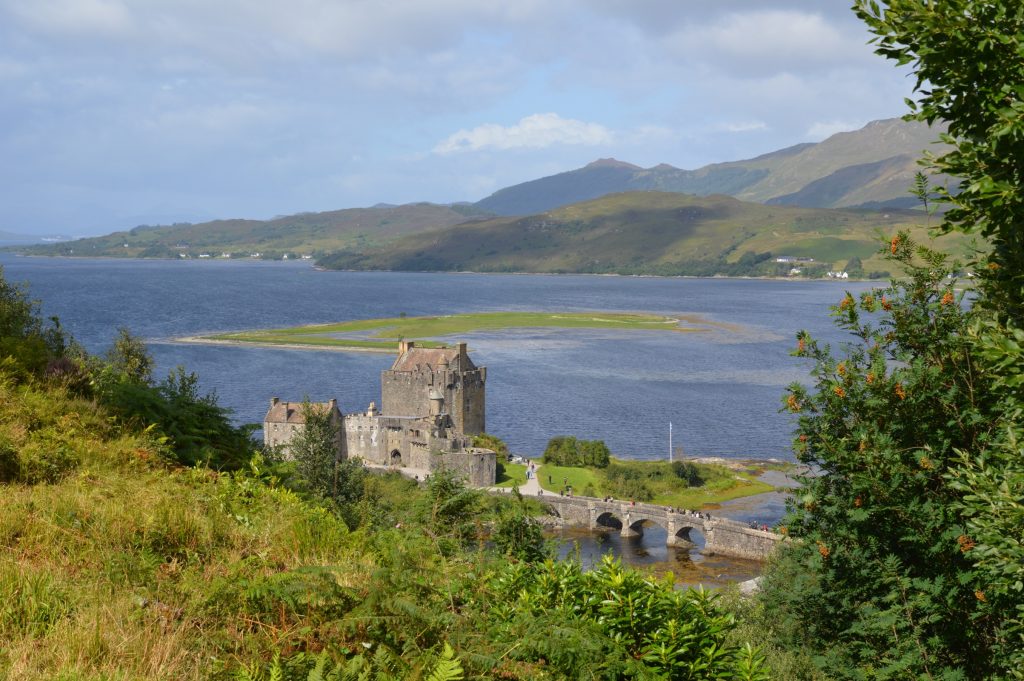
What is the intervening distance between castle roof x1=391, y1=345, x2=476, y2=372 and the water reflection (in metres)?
20.2

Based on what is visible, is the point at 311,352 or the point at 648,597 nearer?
the point at 648,597

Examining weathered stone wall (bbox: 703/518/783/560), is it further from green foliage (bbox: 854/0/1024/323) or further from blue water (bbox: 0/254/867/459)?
green foliage (bbox: 854/0/1024/323)

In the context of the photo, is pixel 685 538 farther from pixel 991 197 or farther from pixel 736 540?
pixel 991 197

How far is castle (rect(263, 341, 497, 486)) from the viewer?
67.9 metres

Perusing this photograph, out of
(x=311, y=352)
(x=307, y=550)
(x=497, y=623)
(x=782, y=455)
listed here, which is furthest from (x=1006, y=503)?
(x=311, y=352)

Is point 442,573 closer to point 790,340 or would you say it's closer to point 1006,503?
point 1006,503

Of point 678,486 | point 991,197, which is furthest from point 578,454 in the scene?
point 991,197

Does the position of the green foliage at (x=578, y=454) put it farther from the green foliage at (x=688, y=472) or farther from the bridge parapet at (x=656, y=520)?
the bridge parapet at (x=656, y=520)

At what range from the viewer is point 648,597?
311 inches

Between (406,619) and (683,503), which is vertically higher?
(406,619)

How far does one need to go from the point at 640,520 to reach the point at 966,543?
59.1 meters

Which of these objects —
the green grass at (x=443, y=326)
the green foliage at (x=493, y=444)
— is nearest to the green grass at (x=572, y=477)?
the green foliage at (x=493, y=444)

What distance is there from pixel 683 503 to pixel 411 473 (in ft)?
73.2

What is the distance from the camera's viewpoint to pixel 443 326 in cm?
16288
